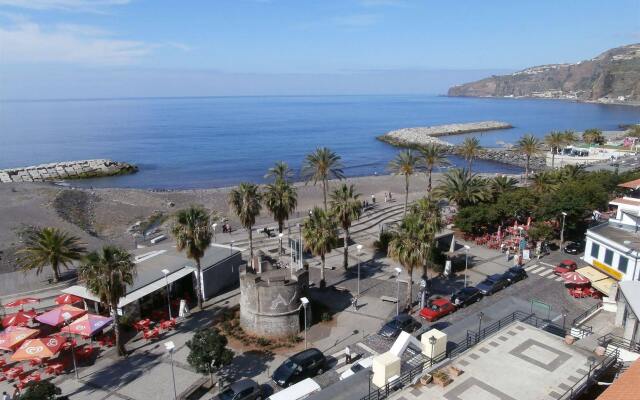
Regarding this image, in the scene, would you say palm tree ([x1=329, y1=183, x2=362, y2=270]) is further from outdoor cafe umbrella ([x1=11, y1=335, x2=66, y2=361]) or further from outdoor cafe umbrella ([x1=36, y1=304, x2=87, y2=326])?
outdoor cafe umbrella ([x1=11, y1=335, x2=66, y2=361])

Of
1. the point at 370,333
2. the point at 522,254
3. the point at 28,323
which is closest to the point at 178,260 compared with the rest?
Answer: the point at 28,323

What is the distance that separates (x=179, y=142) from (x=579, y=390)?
152898 mm

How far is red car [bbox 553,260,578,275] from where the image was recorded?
36.2 metres

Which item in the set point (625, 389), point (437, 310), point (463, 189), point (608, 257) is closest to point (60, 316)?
point (437, 310)

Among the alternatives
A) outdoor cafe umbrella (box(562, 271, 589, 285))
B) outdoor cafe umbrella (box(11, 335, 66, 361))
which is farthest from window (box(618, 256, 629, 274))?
outdoor cafe umbrella (box(11, 335, 66, 361))

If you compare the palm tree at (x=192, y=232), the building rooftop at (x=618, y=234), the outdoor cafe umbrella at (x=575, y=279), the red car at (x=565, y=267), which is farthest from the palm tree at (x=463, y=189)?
the palm tree at (x=192, y=232)

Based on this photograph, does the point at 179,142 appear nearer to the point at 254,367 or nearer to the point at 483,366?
the point at 254,367

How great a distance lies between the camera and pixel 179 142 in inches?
6112

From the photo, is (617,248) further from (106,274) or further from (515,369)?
(106,274)

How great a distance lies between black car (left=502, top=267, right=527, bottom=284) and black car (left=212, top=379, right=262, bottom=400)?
21.9 metres

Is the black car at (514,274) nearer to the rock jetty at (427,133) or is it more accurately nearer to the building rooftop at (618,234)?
the building rooftop at (618,234)

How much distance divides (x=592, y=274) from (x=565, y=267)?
417 centimetres

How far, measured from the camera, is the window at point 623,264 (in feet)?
100

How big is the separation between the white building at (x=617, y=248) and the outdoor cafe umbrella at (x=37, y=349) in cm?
3500
